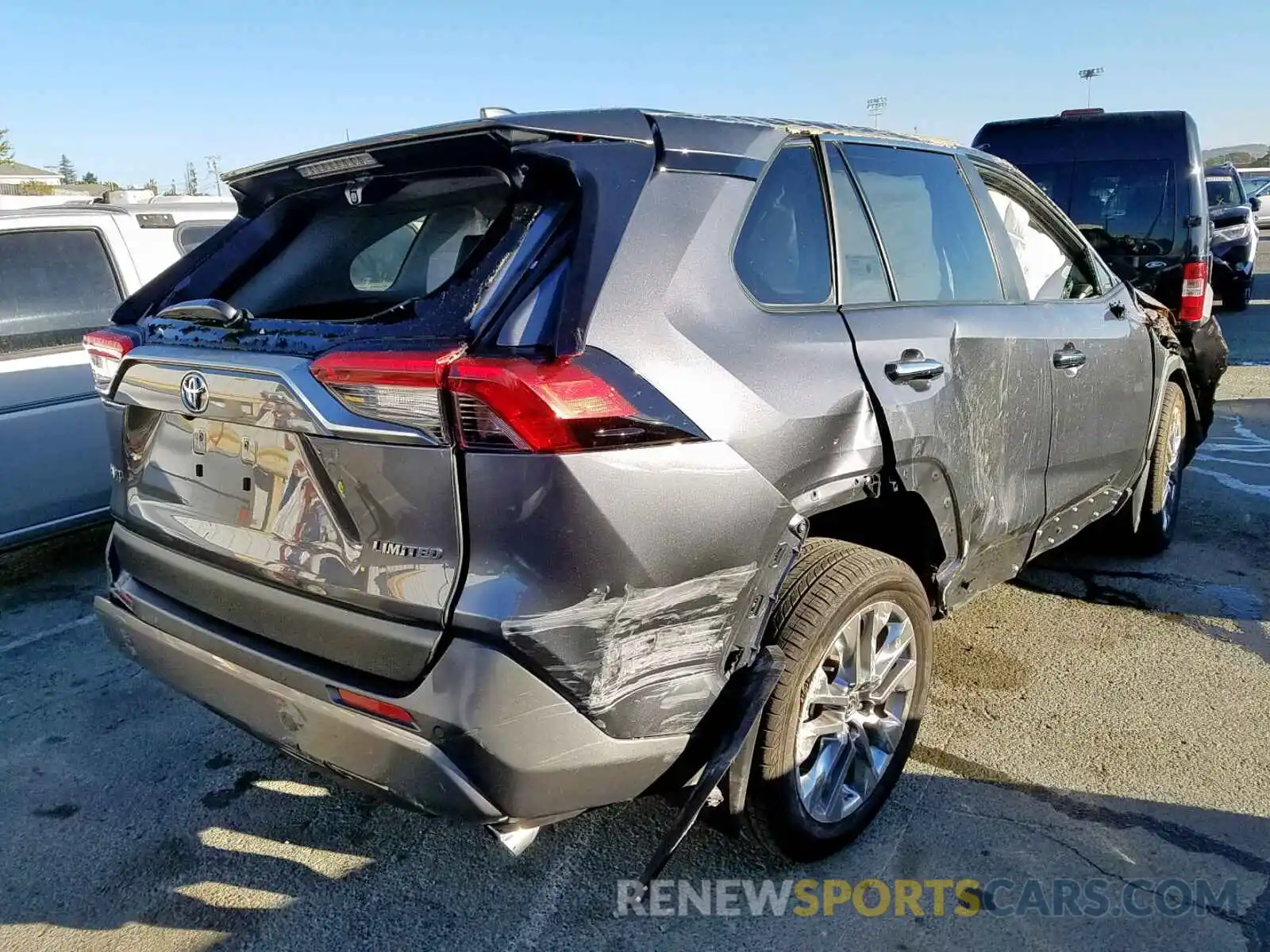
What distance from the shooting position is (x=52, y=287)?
4.88m

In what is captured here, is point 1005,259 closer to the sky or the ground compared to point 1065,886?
closer to the sky

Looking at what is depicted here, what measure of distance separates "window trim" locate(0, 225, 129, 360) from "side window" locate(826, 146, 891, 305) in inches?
140

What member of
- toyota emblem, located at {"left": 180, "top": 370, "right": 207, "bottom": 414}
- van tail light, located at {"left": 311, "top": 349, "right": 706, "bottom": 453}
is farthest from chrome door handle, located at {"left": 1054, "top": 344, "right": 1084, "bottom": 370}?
toyota emblem, located at {"left": 180, "top": 370, "right": 207, "bottom": 414}

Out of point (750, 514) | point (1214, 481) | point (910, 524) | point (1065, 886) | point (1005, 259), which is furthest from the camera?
point (1214, 481)

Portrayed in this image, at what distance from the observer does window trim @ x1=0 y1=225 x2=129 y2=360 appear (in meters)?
4.70

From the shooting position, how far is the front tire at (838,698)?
2404 millimetres

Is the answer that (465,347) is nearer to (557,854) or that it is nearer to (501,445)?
(501,445)

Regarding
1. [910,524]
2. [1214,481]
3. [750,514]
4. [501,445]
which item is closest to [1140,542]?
[1214,481]

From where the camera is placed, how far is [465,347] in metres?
1.91

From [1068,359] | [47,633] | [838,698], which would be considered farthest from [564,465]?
[47,633]

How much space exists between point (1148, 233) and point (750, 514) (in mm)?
6923

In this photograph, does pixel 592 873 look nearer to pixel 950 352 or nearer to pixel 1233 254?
pixel 950 352

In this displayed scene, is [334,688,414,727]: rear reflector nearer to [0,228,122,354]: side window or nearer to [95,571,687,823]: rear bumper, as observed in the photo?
[95,571,687,823]: rear bumper

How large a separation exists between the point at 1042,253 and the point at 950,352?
126cm
